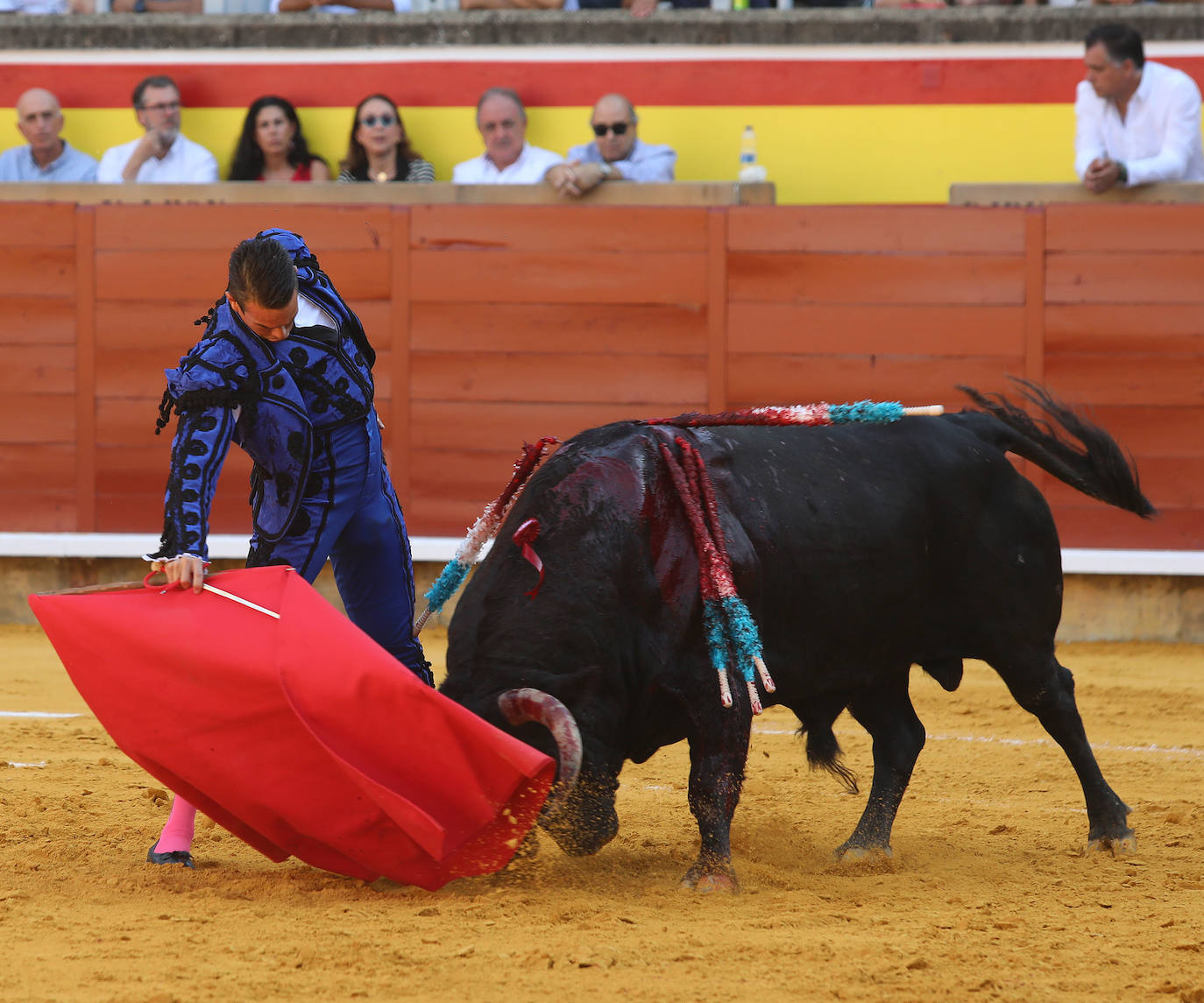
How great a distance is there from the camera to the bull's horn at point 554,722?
2713mm

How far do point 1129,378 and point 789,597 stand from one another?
3660 mm

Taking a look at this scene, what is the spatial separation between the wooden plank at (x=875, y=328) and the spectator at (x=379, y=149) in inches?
60.9

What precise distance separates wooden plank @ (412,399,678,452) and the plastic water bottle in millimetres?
979

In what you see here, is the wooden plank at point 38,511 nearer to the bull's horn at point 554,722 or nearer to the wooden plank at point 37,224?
the wooden plank at point 37,224

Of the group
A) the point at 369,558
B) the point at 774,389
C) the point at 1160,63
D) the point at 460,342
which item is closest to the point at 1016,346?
the point at 774,389

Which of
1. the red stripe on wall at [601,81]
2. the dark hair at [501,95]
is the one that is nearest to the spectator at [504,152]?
the dark hair at [501,95]

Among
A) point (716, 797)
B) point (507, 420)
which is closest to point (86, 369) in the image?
point (507, 420)

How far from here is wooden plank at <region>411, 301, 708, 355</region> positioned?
21.4 ft

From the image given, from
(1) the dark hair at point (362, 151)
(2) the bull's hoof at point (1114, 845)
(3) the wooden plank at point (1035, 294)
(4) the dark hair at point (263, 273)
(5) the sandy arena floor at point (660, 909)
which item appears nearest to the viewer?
(5) the sandy arena floor at point (660, 909)

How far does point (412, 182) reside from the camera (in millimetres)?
6641

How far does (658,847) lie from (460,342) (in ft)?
11.9

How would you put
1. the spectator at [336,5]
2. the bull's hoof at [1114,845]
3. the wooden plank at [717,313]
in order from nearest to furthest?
the bull's hoof at [1114,845] → the wooden plank at [717,313] → the spectator at [336,5]

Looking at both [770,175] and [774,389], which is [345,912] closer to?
[774,389]

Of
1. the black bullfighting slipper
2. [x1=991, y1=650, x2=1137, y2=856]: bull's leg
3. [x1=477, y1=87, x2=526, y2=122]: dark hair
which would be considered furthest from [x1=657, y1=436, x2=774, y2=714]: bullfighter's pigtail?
[x1=477, y1=87, x2=526, y2=122]: dark hair
